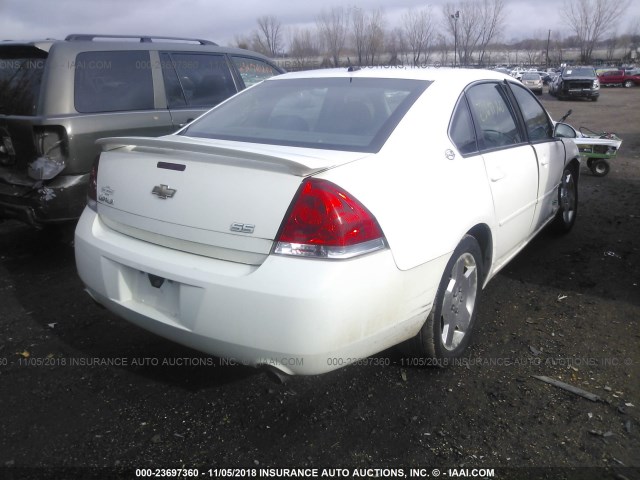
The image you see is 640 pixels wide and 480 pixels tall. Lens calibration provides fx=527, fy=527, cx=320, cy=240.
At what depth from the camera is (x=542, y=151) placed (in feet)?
13.2

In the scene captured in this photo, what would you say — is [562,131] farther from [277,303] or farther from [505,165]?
[277,303]

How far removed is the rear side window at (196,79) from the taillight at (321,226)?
3.35m

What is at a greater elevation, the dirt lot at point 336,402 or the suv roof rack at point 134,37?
the suv roof rack at point 134,37

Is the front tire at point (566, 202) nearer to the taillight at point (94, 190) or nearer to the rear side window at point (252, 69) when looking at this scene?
the rear side window at point (252, 69)

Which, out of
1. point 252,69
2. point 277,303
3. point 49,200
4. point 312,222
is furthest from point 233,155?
point 252,69

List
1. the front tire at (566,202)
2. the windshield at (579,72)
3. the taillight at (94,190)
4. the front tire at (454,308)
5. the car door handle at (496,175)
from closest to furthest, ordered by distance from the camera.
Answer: the front tire at (454,308) → the taillight at (94,190) → the car door handle at (496,175) → the front tire at (566,202) → the windshield at (579,72)

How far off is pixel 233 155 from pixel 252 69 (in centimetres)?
414

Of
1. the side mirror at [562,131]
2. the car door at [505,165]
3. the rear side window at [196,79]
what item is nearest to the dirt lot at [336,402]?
the car door at [505,165]

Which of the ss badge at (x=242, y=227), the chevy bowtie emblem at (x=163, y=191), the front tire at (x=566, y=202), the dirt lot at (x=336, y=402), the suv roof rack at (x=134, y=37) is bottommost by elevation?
the dirt lot at (x=336, y=402)

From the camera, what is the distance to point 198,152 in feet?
7.87

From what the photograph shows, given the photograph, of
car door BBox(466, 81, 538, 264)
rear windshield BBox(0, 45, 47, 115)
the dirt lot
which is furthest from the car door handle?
rear windshield BBox(0, 45, 47, 115)

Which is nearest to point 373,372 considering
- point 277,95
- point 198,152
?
point 198,152

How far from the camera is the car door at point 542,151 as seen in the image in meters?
3.95

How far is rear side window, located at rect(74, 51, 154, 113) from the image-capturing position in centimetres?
429
